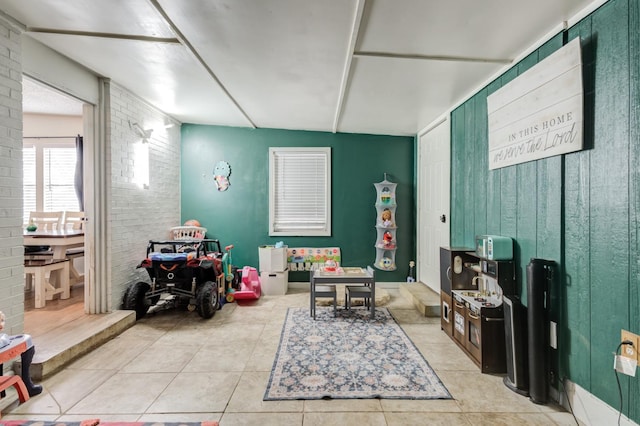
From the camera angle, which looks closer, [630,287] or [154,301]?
[630,287]

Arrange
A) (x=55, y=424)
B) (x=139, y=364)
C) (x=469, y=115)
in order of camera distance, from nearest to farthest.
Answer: (x=55, y=424) → (x=139, y=364) → (x=469, y=115)

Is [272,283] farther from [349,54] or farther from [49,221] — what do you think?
[49,221]

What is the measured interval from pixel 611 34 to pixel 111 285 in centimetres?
486

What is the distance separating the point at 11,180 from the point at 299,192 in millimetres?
3603

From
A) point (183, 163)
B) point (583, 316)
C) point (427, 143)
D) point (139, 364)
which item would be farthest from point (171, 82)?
point (583, 316)

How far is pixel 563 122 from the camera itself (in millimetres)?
2127

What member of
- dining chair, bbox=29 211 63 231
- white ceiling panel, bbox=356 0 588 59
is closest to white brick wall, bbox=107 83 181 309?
dining chair, bbox=29 211 63 231

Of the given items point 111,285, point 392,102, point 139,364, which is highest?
point 392,102

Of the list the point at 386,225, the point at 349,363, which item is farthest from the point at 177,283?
the point at 386,225

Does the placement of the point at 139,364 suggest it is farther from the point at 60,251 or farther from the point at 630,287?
the point at 630,287

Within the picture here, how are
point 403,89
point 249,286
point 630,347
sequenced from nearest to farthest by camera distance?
point 630,347 → point 403,89 → point 249,286

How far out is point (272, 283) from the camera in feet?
16.3

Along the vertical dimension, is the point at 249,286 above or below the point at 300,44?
below

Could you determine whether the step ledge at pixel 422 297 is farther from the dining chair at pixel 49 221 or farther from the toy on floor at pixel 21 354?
the dining chair at pixel 49 221
